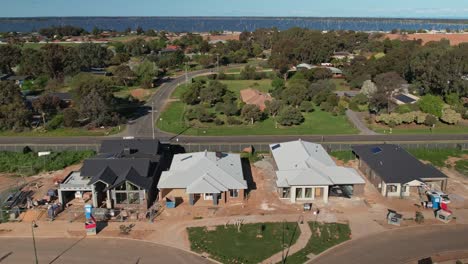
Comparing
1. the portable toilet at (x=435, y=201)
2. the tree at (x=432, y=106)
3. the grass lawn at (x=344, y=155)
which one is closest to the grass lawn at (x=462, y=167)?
the portable toilet at (x=435, y=201)

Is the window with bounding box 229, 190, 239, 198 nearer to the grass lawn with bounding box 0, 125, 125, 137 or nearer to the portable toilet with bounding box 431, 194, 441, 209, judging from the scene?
the portable toilet with bounding box 431, 194, 441, 209

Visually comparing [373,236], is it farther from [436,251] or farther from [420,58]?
[420,58]

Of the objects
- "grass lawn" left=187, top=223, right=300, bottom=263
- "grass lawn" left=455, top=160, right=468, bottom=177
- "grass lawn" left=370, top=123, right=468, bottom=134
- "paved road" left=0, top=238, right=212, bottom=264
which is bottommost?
"paved road" left=0, top=238, right=212, bottom=264

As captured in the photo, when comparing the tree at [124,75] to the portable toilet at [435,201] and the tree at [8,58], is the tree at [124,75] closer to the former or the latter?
the tree at [8,58]

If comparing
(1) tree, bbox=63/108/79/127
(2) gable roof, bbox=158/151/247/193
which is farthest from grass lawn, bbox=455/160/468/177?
(1) tree, bbox=63/108/79/127

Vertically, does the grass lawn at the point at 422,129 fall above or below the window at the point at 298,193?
above

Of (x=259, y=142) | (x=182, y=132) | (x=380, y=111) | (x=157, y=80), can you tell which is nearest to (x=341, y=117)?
(x=380, y=111)

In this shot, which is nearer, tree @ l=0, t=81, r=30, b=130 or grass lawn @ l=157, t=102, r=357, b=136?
grass lawn @ l=157, t=102, r=357, b=136

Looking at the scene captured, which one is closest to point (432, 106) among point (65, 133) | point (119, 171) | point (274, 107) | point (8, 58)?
point (274, 107)
